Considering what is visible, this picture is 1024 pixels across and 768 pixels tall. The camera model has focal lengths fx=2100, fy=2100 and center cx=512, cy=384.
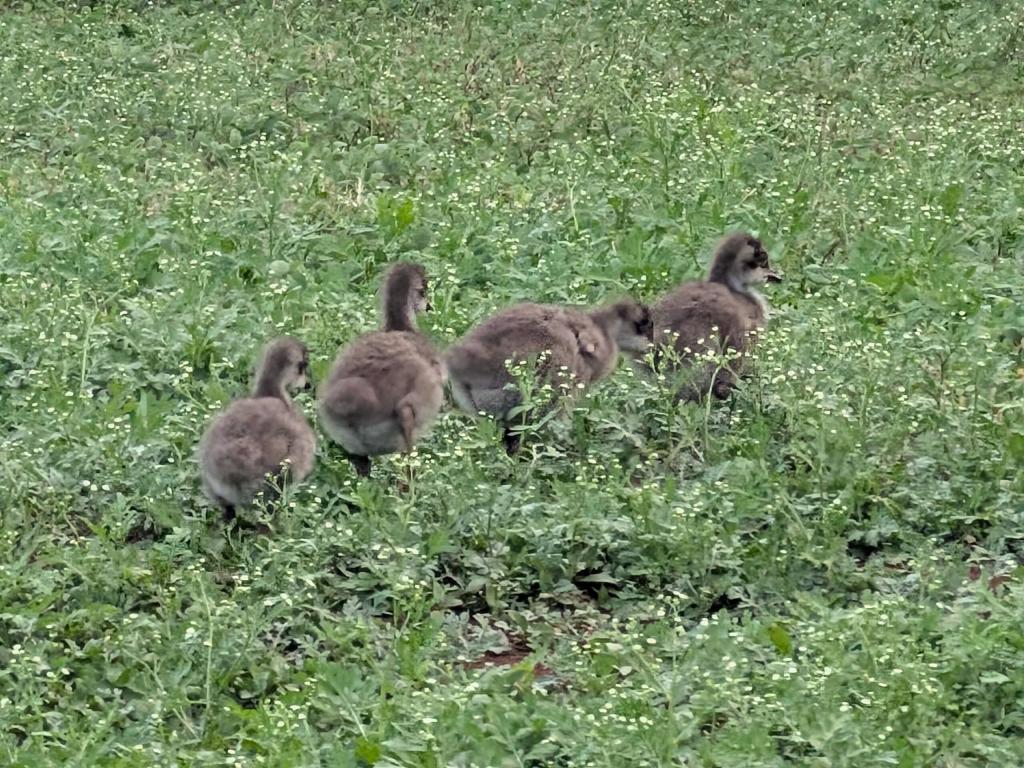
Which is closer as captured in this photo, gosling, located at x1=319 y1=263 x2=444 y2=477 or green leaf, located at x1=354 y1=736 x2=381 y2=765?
green leaf, located at x1=354 y1=736 x2=381 y2=765

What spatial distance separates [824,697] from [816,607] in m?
0.86

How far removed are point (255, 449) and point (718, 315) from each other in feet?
8.50

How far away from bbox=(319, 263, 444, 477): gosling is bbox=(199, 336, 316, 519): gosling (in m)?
0.18

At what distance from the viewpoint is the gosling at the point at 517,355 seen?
966 cm

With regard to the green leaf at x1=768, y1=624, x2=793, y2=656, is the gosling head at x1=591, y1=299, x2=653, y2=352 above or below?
above

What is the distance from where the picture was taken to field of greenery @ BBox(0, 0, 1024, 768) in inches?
290

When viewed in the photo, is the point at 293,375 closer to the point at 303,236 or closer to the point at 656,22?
the point at 303,236

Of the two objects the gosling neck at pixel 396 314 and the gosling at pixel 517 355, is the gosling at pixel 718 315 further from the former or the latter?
the gosling neck at pixel 396 314

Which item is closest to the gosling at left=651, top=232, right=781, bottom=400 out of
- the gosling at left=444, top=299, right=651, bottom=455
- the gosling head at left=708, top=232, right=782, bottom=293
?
the gosling head at left=708, top=232, right=782, bottom=293

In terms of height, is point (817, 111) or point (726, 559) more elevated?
point (817, 111)

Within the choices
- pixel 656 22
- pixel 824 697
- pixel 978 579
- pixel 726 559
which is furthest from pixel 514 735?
pixel 656 22

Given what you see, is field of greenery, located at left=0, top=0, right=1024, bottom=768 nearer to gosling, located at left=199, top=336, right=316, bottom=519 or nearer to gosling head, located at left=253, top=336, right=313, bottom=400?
gosling, located at left=199, top=336, right=316, bottom=519

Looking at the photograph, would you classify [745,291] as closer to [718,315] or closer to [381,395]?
[718,315]

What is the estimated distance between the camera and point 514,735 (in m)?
7.12
